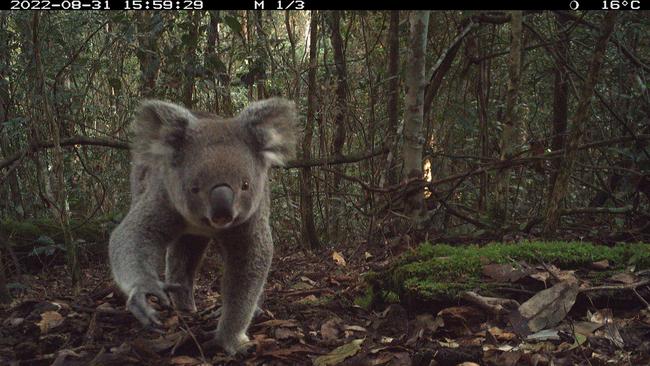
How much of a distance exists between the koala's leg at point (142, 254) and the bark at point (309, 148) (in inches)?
137

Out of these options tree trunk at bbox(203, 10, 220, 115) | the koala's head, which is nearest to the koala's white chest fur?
the koala's head

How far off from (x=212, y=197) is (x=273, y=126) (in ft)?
2.75

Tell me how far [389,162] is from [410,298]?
9.66 feet

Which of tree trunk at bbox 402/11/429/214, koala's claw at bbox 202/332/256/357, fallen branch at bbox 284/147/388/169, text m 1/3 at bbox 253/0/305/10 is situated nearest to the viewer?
koala's claw at bbox 202/332/256/357

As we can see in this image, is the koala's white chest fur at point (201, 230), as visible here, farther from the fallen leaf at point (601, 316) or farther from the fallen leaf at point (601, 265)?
the fallen leaf at point (601, 265)

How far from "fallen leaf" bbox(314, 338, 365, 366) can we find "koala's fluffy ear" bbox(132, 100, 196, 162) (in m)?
1.44

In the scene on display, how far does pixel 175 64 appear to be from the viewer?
6.73 metres

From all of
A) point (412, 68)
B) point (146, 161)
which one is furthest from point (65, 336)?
point (412, 68)

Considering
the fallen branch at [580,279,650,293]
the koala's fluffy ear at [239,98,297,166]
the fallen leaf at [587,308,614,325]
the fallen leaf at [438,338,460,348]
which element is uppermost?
the koala's fluffy ear at [239,98,297,166]

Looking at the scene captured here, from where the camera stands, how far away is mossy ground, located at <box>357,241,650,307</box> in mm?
3697

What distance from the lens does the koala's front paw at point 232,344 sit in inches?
136

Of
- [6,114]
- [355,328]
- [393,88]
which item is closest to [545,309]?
[355,328]

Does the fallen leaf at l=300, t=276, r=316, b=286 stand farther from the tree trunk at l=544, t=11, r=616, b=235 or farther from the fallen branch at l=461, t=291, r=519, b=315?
the tree trunk at l=544, t=11, r=616, b=235

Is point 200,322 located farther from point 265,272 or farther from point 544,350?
point 544,350
